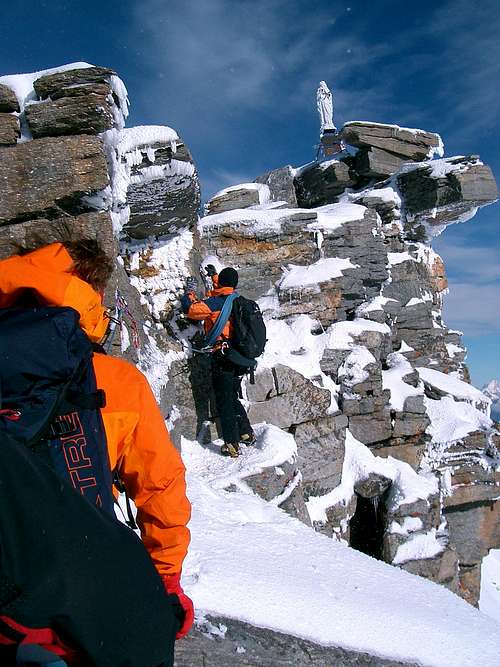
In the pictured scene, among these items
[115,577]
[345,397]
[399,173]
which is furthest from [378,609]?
[399,173]

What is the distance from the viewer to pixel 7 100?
438 cm

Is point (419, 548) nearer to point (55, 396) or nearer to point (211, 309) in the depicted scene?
point (211, 309)

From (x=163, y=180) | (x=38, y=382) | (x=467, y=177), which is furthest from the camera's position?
(x=467, y=177)

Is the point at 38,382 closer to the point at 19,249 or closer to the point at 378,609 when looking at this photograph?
the point at 378,609

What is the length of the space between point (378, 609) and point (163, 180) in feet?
17.9

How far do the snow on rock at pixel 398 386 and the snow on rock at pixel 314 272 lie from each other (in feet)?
9.28

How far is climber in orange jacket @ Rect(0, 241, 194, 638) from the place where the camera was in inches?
60.7

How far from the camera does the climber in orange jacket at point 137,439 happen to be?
1542mm

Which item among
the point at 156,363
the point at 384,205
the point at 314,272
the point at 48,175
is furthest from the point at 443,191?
the point at 48,175

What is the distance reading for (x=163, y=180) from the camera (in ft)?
20.6

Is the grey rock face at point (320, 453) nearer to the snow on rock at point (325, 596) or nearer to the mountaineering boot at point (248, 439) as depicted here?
the mountaineering boot at point (248, 439)

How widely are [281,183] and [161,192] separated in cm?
1775

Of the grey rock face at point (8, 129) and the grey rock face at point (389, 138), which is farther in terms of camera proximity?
the grey rock face at point (389, 138)

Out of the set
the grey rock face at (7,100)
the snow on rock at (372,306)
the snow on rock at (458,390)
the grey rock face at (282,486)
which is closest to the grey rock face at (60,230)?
the grey rock face at (7,100)
